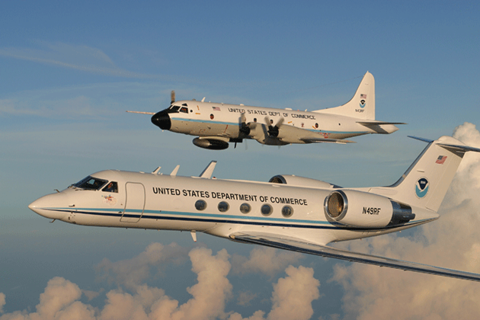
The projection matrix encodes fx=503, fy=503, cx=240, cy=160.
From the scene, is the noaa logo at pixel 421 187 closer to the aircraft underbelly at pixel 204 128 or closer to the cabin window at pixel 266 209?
the cabin window at pixel 266 209

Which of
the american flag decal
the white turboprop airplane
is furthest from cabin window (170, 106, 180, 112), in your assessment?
the american flag decal

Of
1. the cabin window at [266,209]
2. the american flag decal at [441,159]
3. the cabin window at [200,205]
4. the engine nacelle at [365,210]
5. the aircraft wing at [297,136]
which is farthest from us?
the aircraft wing at [297,136]

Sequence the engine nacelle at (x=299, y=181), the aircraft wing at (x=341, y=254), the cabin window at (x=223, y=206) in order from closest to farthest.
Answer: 1. the aircraft wing at (x=341, y=254)
2. the cabin window at (x=223, y=206)
3. the engine nacelle at (x=299, y=181)

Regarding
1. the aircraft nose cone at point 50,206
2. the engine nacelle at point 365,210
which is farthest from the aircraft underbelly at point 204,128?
the aircraft nose cone at point 50,206

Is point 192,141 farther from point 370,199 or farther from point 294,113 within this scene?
point 370,199

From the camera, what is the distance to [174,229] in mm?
23078

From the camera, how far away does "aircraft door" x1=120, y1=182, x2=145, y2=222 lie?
21861mm

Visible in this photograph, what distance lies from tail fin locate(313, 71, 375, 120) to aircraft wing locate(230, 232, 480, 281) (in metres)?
19.3

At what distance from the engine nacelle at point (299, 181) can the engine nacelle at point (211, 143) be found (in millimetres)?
6702

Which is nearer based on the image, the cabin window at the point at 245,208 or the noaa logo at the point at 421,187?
the cabin window at the point at 245,208

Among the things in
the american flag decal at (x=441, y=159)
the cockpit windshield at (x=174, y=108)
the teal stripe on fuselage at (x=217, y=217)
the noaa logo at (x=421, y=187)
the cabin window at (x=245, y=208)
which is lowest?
the teal stripe on fuselage at (x=217, y=217)

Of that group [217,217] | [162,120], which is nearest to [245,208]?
[217,217]

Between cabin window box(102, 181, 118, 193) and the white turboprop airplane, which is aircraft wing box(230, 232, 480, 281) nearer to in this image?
cabin window box(102, 181, 118, 193)

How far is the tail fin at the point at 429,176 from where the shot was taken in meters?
27.8
